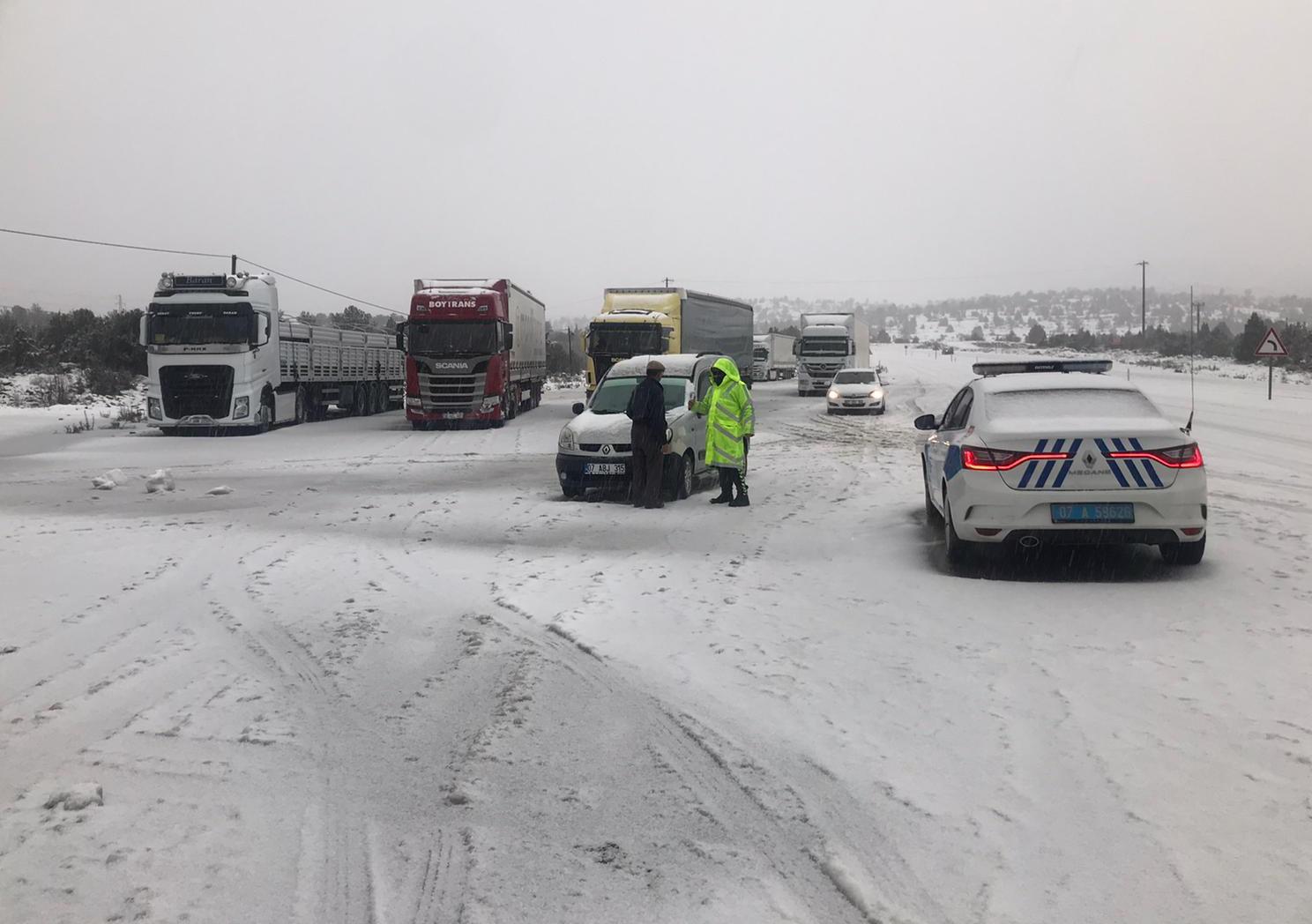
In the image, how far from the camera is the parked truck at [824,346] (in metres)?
46.2

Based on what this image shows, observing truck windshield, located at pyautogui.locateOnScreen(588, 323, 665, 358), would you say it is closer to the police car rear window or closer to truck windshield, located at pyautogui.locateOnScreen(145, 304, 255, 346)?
truck windshield, located at pyautogui.locateOnScreen(145, 304, 255, 346)

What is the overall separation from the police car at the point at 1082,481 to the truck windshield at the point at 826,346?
37516 mm

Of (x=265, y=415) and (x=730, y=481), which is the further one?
(x=265, y=415)

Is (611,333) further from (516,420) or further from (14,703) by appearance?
(14,703)

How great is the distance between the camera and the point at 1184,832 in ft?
13.2

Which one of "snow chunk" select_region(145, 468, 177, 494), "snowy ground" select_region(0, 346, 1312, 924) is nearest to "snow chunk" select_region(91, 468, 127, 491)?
"snow chunk" select_region(145, 468, 177, 494)

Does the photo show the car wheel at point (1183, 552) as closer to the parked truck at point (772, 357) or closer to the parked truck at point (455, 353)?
the parked truck at point (455, 353)

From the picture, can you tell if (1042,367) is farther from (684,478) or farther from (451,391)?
(451,391)

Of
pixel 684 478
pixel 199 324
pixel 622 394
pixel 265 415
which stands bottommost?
pixel 684 478

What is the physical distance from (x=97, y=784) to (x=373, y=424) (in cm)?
3007

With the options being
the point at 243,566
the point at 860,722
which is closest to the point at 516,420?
the point at 243,566

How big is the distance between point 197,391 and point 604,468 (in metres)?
16.5

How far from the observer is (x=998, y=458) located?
28.5 feet

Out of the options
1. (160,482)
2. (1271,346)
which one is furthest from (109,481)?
(1271,346)
